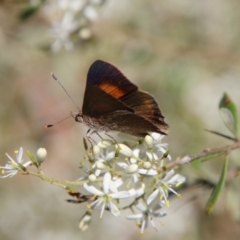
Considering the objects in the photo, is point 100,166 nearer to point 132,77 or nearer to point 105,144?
point 105,144

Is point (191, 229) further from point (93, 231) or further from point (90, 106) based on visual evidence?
point (90, 106)

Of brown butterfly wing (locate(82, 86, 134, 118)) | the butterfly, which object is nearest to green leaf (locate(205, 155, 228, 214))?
the butterfly

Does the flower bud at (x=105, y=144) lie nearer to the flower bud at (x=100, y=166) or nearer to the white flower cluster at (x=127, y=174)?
the white flower cluster at (x=127, y=174)

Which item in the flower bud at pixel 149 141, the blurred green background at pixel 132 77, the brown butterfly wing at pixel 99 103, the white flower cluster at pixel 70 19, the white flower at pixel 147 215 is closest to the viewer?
the brown butterfly wing at pixel 99 103

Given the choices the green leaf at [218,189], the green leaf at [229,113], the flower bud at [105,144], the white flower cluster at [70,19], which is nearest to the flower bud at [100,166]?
the flower bud at [105,144]

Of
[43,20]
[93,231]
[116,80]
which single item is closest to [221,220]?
[93,231]

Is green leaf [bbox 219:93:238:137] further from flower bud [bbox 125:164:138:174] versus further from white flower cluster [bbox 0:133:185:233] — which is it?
flower bud [bbox 125:164:138:174]

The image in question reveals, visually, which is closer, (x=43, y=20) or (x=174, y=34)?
(x=43, y=20)

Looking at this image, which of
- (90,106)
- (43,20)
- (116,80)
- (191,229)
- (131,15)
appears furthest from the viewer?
(131,15)
